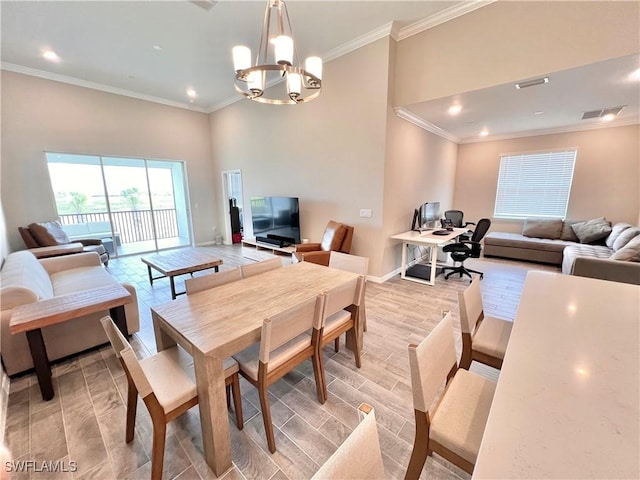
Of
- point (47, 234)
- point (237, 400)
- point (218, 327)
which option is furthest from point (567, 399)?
point (47, 234)

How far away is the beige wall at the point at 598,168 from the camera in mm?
4730

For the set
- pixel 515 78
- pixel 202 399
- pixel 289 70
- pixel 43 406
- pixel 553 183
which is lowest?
pixel 43 406

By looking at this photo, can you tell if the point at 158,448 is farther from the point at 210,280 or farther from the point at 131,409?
the point at 210,280

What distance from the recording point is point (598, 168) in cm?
501

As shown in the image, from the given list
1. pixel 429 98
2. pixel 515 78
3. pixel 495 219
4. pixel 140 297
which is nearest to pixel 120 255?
pixel 140 297

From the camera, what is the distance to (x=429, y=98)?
3.47 meters

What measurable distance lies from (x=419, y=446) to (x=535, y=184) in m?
6.86

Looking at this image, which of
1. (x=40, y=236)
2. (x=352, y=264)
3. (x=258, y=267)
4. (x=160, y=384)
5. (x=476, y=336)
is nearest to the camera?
(x=160, y=384)

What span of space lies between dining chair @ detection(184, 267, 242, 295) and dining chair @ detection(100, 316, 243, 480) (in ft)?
1.34

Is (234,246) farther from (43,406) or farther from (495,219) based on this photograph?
(495,219)

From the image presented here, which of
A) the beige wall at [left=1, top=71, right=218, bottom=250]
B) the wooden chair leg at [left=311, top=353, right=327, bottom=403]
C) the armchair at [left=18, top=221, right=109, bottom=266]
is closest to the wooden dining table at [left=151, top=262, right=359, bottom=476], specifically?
the wooden chair leg at [left=311, top=353, right=327, bottom=403]

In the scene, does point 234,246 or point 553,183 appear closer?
point 553,183

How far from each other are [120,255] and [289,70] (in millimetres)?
6208

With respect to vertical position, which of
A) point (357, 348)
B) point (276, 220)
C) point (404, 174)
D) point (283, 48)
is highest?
point (283, 48)
